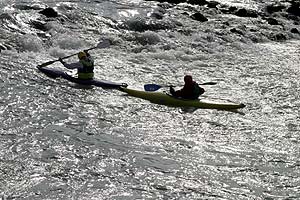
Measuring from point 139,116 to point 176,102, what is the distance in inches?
47.4

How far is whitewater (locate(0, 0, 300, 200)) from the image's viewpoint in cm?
668

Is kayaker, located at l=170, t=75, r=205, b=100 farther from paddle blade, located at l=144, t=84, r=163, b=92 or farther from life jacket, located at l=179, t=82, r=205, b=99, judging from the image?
paddle blade, located at l=144, t=84, r=163, b=92

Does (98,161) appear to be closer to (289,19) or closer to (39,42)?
(39,42)

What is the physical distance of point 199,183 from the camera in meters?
6.75

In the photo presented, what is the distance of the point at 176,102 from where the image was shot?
33.9 feet

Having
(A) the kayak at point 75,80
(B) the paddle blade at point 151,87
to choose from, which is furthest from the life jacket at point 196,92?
(A) the kayak at point 75,80

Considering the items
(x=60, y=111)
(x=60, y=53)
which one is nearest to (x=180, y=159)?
(x=60, y=111)

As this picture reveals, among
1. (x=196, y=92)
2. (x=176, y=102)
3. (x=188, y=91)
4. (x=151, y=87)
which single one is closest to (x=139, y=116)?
(x=176, y=102)

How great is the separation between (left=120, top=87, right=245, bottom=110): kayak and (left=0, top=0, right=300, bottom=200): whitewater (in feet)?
0.61

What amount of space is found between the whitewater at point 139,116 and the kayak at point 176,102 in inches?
7.4

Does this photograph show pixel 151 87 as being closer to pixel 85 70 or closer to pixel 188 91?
pixel 188 91

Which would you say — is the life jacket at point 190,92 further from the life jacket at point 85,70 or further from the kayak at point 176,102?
the life jacket at point 85,70

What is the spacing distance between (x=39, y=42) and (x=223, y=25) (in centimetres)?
799

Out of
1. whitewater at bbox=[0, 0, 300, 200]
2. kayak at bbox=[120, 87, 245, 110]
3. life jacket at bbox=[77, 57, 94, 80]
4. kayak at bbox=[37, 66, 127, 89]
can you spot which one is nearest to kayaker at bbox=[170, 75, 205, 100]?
kayak at bbox=[120, 87, 245, 110]
